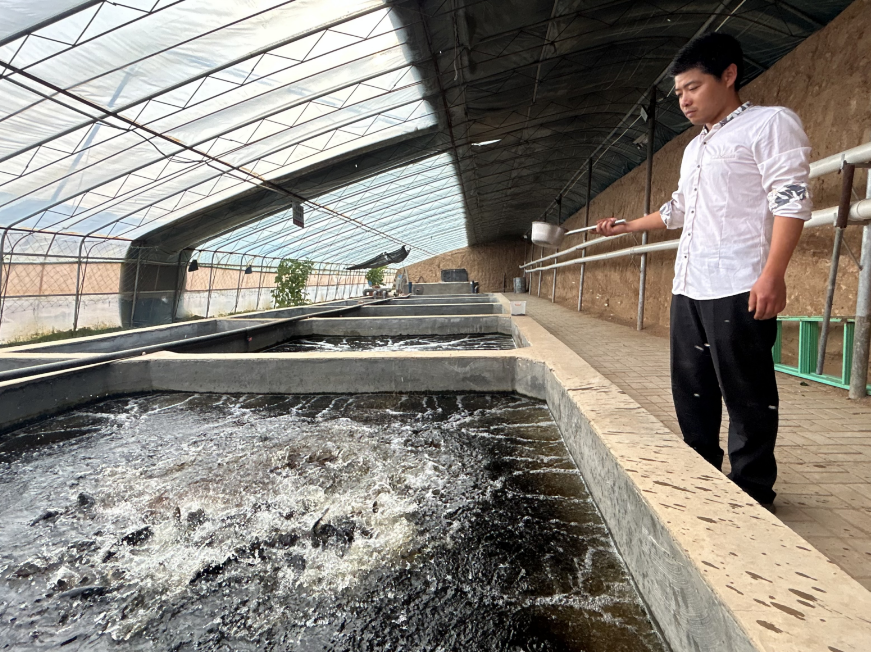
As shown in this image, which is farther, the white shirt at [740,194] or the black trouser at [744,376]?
the black trouser at [744,376]

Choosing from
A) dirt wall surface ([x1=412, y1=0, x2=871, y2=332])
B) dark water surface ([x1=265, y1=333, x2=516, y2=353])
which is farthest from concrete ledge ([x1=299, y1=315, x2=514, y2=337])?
dirt wall surface ([x1=412, y1=0, x2=871, y2=332])

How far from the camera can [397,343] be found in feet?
27.8

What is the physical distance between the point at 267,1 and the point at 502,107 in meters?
6.31

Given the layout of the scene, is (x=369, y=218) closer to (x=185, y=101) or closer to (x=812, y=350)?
(x=185, y=101)

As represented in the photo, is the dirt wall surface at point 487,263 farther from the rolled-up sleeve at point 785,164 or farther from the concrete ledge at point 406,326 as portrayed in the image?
the rolled-up sleeve at point 785,164

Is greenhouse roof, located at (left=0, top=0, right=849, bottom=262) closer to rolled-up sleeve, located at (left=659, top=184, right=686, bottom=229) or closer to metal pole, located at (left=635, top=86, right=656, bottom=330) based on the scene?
metal pole, located at (left=635, top=86, right=656, bottom=330)

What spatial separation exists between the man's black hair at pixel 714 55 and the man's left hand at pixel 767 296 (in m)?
0.79

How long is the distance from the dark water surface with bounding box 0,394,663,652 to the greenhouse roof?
5.88 metres

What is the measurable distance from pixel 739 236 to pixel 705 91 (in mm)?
573

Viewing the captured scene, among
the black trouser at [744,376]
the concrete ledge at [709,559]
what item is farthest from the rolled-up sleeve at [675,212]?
the concrete ledge at [709,559]

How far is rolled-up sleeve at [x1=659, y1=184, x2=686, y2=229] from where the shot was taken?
2.16 meters

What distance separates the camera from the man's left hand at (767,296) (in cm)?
156

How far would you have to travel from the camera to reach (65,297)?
12.1m

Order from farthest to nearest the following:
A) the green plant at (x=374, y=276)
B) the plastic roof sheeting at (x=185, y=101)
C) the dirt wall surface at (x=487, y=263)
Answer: the dirt wall surface at (x=487, y=263) < the green plant at (x=374, y=276) < the plastic roof sheeting at (x=185, y=101)
